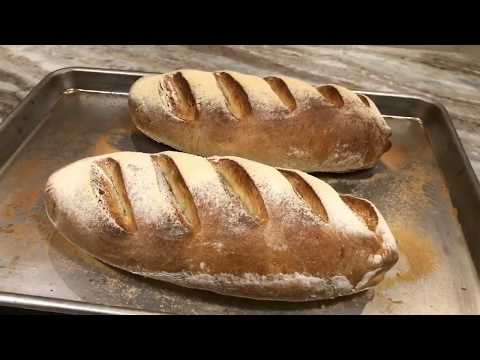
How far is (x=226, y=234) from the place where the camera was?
1362 mm

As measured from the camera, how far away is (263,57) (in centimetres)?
272

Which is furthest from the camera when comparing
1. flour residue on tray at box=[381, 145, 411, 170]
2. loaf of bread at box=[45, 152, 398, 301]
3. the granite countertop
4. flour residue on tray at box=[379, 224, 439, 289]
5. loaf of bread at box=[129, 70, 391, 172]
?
the granite countertop

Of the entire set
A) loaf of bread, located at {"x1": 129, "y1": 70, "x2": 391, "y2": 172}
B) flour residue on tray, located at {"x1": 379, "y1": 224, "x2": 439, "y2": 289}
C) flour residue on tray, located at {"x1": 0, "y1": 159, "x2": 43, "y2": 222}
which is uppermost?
loaf of bread, located at {"x1": 129, "y1": 70, "x2": 391, "y2": 172}

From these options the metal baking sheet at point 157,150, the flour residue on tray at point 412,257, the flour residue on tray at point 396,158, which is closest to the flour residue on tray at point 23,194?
the metal baking sheet at point 157,150

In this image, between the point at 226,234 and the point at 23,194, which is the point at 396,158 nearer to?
the point at 226,234

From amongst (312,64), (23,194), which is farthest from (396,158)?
(23,194)

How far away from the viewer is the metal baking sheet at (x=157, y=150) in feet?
4.54

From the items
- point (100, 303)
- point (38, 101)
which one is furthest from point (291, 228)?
point (38, 101)

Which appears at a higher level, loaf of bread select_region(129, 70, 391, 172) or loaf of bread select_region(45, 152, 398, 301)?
loaf of bread select_region(129, 70, 391, 172)

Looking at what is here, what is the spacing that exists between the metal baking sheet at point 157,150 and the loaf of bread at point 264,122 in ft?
0.39

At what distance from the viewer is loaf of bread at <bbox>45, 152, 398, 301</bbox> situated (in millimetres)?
1354

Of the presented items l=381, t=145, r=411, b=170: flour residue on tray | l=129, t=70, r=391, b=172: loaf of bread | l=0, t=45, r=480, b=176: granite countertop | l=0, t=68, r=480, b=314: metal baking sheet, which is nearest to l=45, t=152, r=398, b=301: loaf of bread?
l=0, t=68, r=480, b=314: metal baking sheet

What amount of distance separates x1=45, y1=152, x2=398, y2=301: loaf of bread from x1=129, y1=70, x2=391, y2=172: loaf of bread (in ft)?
1.28

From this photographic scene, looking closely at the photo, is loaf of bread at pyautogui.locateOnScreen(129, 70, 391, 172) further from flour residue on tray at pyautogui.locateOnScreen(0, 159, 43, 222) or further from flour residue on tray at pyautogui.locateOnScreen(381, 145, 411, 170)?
flour residue on tray at pyautogui.locateOnScreen(0, 159, 43, 222)
